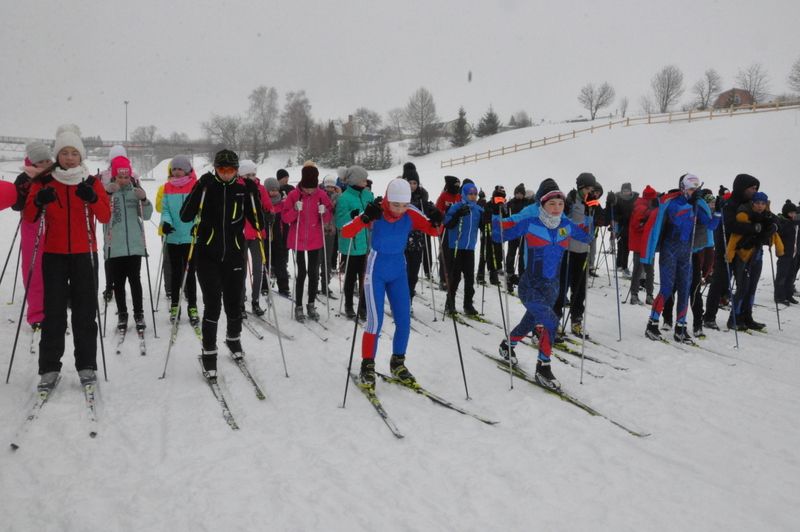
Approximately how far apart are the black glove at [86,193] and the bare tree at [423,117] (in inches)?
2147

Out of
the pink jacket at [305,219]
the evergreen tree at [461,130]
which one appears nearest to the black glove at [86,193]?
the pink jacket at [305,219]

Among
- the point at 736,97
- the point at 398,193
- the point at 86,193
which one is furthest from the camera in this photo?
the point at 736,97

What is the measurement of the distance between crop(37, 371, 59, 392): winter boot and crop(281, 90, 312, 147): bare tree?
180ft

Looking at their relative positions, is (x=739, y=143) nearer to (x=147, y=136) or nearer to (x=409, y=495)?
(x=409, y=495)

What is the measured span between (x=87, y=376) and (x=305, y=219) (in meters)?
3.49

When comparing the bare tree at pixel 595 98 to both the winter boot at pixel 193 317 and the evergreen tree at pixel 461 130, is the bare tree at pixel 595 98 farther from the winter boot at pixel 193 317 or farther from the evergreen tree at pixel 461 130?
the winter boot at pixel 193 317

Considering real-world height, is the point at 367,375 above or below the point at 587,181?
below

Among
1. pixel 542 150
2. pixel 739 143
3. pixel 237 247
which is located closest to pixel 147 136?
pixel 542 150

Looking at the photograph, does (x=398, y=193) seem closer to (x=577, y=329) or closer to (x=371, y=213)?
(x=371, y=213)

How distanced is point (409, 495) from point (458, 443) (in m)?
0.81

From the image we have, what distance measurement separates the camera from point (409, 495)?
3125 millimetres

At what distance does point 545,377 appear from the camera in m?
5.11

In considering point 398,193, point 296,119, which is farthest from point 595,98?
point 398,193

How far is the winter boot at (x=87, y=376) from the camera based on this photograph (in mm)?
4266
